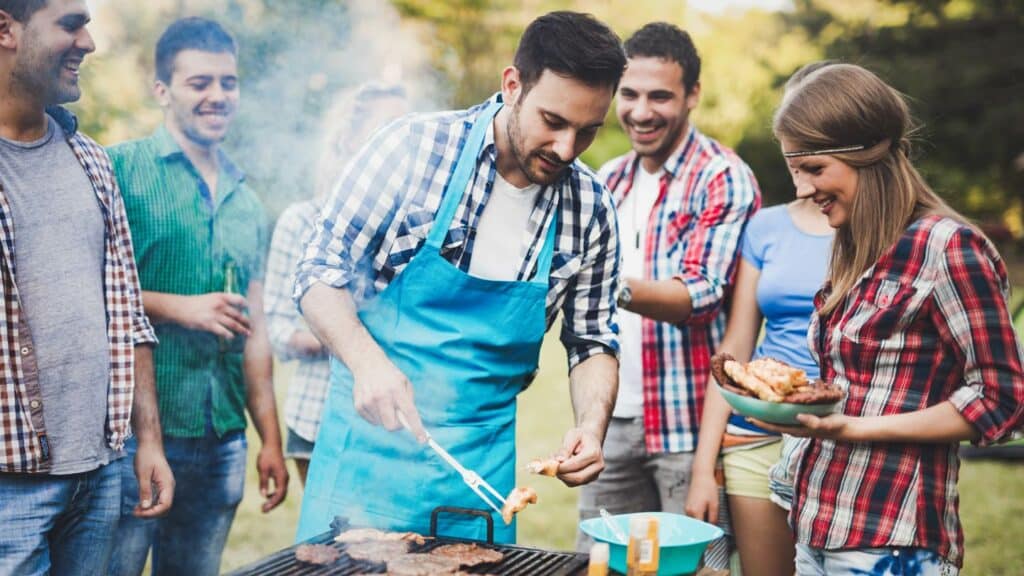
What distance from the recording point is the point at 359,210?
9.40ft

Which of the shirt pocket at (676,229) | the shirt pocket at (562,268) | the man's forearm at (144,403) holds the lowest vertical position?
the man's forearm at (144,403)

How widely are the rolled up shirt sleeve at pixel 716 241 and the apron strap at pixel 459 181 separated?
120 centimetres

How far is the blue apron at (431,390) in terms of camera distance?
9.43 ft

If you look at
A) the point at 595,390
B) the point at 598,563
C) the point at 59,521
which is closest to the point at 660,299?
the point at 595,390

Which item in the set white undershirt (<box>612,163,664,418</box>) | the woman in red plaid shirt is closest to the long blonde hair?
the woman in red plaid shirt

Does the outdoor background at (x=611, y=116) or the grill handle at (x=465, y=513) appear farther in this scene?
the outdoor background at (x=611, y=116)

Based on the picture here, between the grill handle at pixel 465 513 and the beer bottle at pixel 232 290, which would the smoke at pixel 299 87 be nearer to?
the beer bottle at pixel 232 290

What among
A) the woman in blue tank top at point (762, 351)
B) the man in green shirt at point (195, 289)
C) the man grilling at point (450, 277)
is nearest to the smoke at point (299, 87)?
the man in green shirt at point (195, 289)

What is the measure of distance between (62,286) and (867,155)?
2505 mm

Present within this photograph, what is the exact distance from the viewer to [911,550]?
8.35 feet

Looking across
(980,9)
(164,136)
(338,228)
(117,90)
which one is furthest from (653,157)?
(980,9)

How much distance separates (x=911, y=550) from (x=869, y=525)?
13 centimetres

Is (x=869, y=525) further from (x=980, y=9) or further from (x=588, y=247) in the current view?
(x=980, y=9)

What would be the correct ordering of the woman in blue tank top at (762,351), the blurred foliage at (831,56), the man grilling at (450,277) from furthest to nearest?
the blurred foliage at (831,56)
the woman in blue tank top at (762,351)
the man grilling at (450,277)
